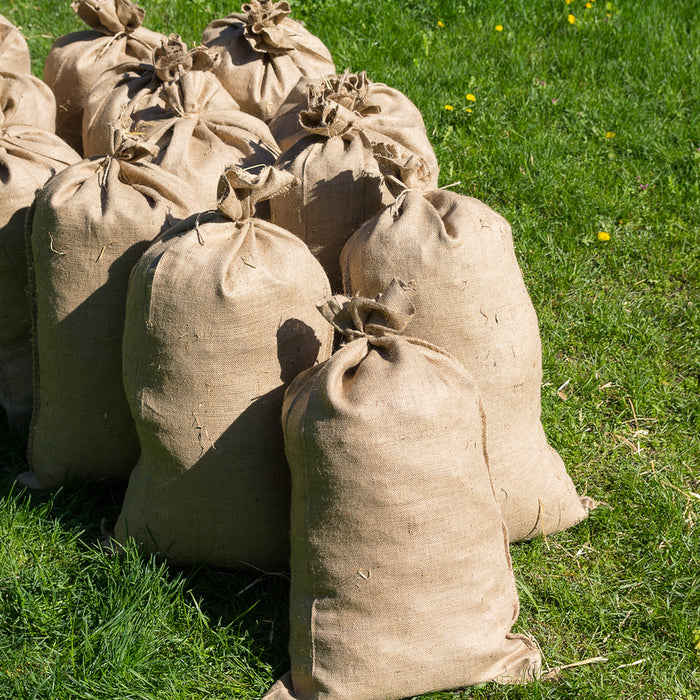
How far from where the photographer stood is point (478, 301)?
2381 millimetres

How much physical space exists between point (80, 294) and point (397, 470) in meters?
1.18

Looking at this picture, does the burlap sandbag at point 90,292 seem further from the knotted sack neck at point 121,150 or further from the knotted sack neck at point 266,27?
the knotted sack neck at point 266,27

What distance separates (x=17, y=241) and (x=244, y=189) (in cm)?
103

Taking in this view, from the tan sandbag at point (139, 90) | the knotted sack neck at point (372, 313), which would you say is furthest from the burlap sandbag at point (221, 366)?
the tan sandbag at point (139, 90)

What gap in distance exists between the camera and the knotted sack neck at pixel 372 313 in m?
2.15

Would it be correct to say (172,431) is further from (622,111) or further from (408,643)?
(622,111)

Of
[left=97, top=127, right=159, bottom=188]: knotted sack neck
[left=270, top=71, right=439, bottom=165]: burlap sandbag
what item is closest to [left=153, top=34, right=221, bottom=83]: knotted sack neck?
[left=270, top=71, right=439, bottom=165]: burlap sandbag

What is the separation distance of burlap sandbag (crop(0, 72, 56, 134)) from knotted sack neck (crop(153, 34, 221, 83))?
1.62 feet

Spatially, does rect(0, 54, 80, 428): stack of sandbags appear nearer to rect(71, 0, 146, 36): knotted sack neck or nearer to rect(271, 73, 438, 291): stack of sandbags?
rect(71, 0, 146, 36): knotted sack neck

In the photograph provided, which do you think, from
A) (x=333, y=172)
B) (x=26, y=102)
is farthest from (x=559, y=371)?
(x=26, y=102)

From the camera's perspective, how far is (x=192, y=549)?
8.18ft

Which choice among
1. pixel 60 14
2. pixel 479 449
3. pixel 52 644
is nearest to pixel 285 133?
pixel 479 449

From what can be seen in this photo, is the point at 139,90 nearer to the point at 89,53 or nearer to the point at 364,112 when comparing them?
the point at 89,53

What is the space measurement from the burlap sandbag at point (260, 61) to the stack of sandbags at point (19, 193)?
0.75m
